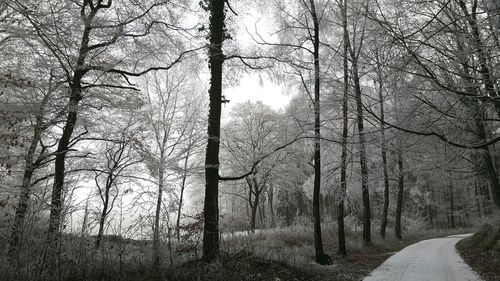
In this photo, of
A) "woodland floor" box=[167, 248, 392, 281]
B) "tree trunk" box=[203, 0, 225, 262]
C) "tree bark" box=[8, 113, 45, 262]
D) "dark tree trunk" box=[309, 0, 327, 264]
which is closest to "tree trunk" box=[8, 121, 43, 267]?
"tree bark" box=[8, 113, 45, 262]

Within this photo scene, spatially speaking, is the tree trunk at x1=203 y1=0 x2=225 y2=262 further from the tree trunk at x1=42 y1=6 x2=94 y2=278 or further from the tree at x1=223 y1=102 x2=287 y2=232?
the tree at x1=223 y1=102 x2=287 y2=232

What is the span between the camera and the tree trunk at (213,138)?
6.99 meters

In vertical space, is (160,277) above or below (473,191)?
below

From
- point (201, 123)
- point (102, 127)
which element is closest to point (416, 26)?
point (102, 127)

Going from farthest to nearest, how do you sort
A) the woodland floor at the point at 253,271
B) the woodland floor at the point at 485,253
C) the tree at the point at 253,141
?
the tree at the point at 253,141
the woodland floor at the point at 485,253
the woodland floor at the point at 253,271

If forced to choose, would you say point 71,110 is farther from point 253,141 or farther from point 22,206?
point 253,141

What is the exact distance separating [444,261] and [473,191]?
36.8 meters

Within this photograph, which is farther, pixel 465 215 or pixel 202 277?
pixel 465 215

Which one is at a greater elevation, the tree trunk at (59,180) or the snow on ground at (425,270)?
the tree trunk at (59,180)

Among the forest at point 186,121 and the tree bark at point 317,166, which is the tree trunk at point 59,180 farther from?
the tree bark at point 317,166

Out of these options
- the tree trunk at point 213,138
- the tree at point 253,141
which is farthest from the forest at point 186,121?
the tree at point 253,141

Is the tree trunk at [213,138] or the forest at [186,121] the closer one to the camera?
the forest at [186,121]

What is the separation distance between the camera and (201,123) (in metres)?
17.4

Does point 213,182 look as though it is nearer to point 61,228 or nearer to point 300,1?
point 61,228
